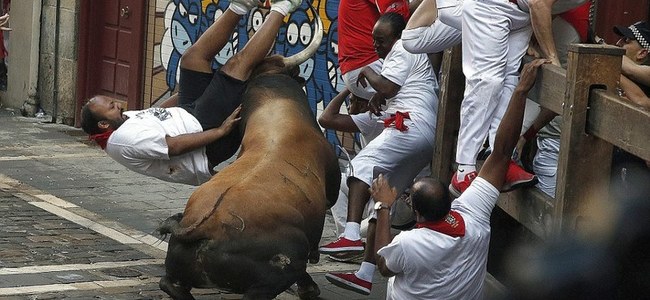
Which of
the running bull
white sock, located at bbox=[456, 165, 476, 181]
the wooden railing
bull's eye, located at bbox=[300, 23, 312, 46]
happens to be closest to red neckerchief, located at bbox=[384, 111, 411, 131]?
the running bull

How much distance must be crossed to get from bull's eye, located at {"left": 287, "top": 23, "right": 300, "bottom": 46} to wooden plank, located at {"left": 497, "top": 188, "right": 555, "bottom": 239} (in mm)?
5966

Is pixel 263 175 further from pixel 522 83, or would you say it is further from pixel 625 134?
pixel 625 134

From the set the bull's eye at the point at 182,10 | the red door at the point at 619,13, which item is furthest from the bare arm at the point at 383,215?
the bull's eye at the point at 182,10

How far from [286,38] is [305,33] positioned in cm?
32

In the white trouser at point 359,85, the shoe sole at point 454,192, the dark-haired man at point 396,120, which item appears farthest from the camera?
the white trouser at point 359,85

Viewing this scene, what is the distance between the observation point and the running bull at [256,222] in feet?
25.3

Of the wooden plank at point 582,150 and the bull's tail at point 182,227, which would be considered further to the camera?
the bull's tail at point 182,227

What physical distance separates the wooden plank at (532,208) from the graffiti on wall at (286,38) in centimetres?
521

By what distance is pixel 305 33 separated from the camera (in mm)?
13578

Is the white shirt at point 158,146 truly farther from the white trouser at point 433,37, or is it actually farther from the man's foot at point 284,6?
the white trouser at point 433,37

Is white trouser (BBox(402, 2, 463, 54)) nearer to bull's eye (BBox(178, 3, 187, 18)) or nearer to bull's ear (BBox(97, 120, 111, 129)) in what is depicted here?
bull's ear (BBox(97, 120, 111, 129))

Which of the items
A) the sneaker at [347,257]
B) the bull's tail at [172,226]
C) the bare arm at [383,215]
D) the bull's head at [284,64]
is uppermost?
the bull's head at [284,64]

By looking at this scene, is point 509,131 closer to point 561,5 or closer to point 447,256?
point 447,256

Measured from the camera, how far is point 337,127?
1029cm
